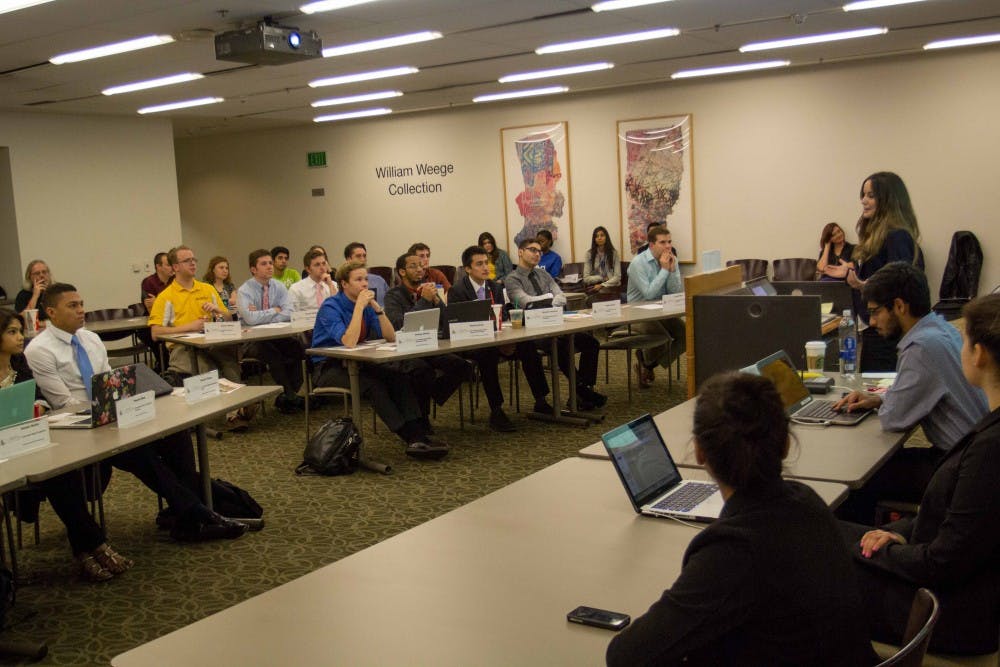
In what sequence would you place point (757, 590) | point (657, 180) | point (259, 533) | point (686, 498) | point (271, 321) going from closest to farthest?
point (757, 590) → point (686, 498) → point (259, 533) → point (271, 321) → point (657, 180)

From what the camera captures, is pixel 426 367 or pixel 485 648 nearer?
pixel 485 648

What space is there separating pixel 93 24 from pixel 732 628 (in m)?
6.50

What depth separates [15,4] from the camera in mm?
5918

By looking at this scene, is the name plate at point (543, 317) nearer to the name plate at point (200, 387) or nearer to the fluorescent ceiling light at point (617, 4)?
the fluorescent ceiling light at point (617, 4)

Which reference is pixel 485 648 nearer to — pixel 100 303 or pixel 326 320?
pixel 326 320

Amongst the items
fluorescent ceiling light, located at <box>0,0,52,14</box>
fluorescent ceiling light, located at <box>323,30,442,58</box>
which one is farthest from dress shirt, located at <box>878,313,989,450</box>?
fluorescent ceiling light, located at <box>0,0,52,14</box>

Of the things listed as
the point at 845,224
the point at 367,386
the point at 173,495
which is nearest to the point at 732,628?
the point at 173,495

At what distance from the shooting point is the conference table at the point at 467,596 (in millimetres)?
1898

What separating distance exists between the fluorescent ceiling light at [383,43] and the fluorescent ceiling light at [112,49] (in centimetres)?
141

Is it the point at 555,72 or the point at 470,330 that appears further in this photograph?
the point at 555,72

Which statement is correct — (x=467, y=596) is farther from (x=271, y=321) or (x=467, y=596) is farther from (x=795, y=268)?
(x=795, y=268)

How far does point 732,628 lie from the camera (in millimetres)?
1682

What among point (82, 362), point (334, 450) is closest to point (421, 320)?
point (334, 450)

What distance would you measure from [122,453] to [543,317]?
3386mm
